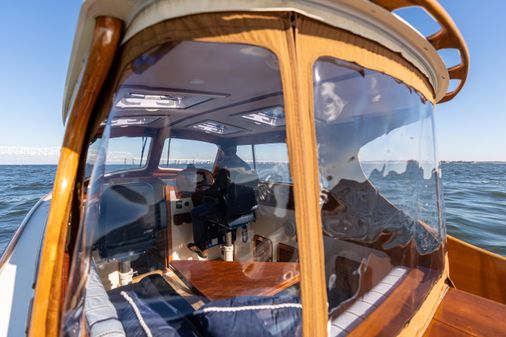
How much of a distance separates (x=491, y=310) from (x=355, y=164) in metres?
1.15

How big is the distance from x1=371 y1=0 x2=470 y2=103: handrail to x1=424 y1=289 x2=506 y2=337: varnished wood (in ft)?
4.38

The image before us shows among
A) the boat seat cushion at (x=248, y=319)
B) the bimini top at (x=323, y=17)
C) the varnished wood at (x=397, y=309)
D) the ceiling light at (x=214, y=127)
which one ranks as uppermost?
the bimini top at (x=323, y=17)

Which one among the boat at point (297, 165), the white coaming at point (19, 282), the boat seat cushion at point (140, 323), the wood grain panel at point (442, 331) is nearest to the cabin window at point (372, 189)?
the boat at point (297, 165)

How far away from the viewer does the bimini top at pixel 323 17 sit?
2.19 ft

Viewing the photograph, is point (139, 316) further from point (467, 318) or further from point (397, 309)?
point (467, 318)

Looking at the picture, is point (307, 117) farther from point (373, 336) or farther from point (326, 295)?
point (373, 336)

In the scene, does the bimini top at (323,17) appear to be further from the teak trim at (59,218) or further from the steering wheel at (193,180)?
the steering wheel at (193,180)

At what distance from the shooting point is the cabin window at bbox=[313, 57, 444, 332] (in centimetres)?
85

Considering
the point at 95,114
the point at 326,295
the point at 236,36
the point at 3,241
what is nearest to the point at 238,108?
the point at 95,114

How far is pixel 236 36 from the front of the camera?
26.9 inches

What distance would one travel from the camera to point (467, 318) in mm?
1247

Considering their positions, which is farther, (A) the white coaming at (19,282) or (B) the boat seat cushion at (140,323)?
(A) the white coaming at (19,282)

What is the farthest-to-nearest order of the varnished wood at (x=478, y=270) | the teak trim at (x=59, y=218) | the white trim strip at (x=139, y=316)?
the varnished wood at (x=478, y=270)
the white trim strip at (x=139, y=316)
the teak trim at (x=59, y=218)

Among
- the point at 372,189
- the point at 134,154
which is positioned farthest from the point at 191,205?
the point at 372,189
